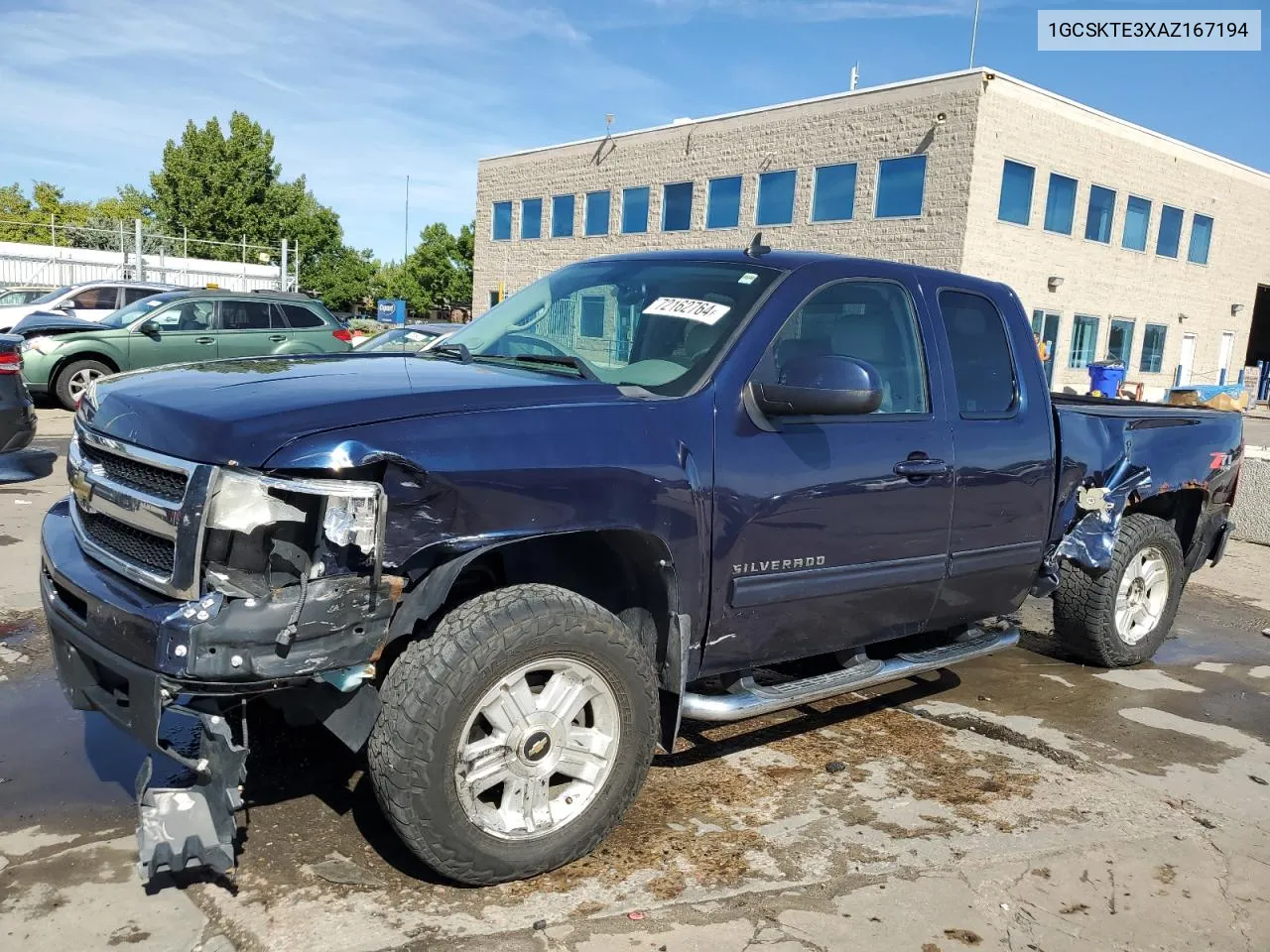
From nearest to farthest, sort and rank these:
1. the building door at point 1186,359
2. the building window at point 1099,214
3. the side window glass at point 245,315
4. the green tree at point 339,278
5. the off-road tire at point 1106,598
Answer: the off-road tire at point 1106,598 → the side window glass at point 245,315 → the building window at point 1099,214 → the building door at point 1186,359 → the green tree at point 339,278

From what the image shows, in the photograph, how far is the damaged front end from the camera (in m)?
2.50

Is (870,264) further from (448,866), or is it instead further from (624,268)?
(448,866)

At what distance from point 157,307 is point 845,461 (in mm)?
12601

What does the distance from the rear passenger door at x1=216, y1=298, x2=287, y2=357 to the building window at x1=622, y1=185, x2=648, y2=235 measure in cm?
1814

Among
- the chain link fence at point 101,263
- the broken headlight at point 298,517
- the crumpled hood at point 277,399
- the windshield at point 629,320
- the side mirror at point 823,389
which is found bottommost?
the broken headlight at point 298,517

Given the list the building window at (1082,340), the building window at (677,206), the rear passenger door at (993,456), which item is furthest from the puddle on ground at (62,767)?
the building window at (1082,340)

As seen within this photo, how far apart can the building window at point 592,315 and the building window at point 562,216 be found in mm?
30729

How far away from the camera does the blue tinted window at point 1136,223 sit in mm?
28016

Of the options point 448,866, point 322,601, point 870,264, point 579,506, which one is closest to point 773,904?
point 448,866

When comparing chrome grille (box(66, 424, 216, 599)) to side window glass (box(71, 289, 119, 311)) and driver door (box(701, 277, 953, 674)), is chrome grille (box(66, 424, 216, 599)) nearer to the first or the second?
driver door (box(701, 277, 953, 674))

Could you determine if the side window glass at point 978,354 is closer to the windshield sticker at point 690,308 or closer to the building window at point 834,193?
the windshield sticker at point 690,308

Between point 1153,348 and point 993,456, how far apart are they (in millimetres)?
30170

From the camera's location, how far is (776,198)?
27.4 meters

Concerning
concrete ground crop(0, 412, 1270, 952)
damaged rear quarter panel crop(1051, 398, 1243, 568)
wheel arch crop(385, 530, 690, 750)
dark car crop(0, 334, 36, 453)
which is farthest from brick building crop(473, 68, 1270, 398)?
wheel arch crop(385, 530, 690, 750)
